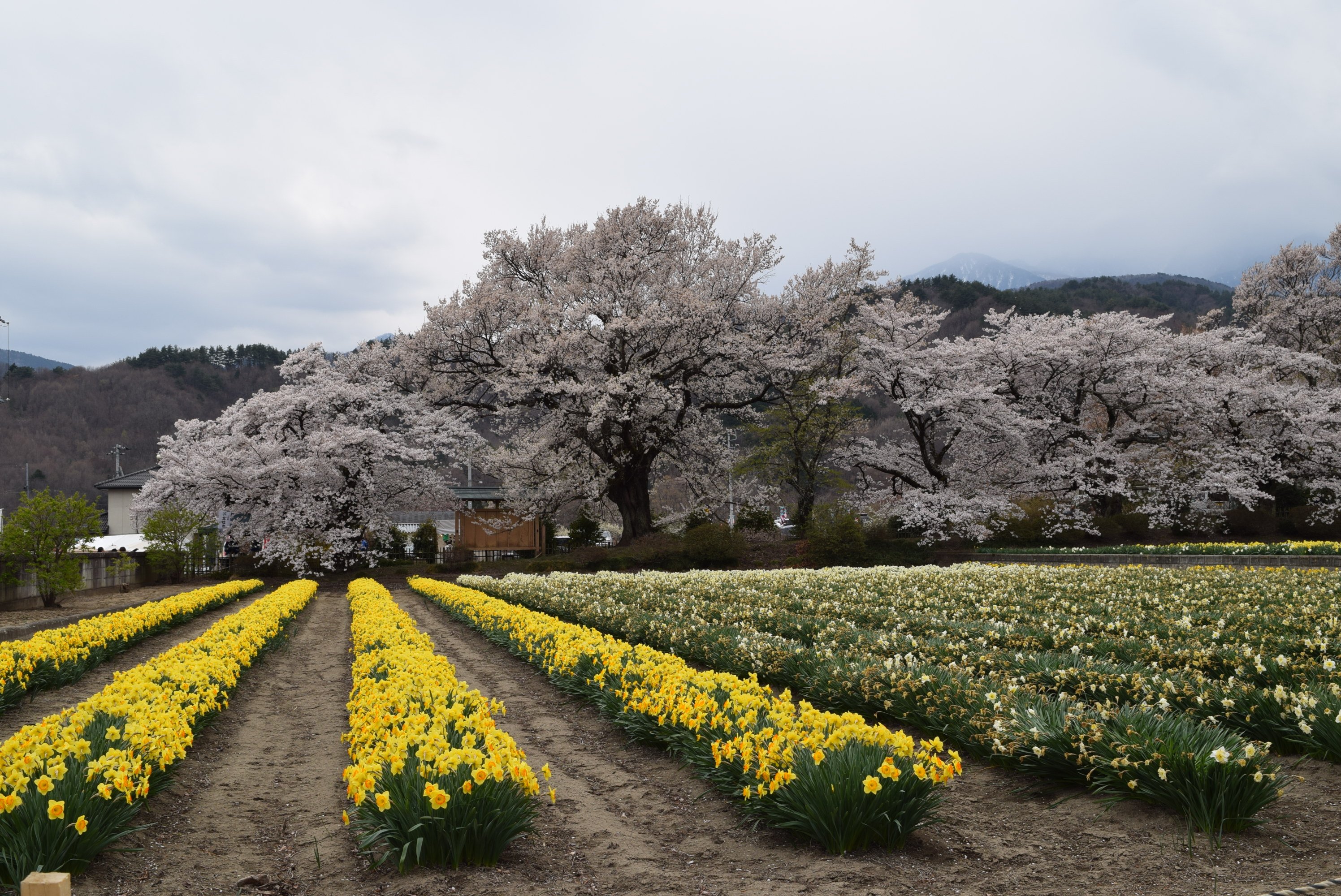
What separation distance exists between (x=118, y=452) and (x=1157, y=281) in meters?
86.7

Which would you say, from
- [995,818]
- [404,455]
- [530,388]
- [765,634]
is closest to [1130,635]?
[765,634]

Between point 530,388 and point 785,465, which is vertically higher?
point 530,388

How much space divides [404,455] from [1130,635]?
82.8 ft

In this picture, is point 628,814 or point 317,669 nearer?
point 628,814

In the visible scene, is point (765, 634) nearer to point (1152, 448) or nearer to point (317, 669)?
point (317, 669)

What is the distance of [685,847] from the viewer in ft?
14.6

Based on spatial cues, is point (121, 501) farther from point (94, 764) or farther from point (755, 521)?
point (94, 764)

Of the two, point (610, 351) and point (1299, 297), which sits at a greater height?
point (1299, 297)

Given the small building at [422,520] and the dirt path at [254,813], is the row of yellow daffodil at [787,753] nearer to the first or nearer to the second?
the dirt path at [254,813]

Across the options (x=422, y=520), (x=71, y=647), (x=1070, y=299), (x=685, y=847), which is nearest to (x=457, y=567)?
(x=71, y=647)

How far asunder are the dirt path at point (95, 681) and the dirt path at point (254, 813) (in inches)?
57.5

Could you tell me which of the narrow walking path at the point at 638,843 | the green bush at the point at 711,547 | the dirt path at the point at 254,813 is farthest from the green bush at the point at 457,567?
the narrow walking path at the point at 638,843

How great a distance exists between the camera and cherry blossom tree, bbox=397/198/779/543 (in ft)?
91.7

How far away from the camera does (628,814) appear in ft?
16.5
